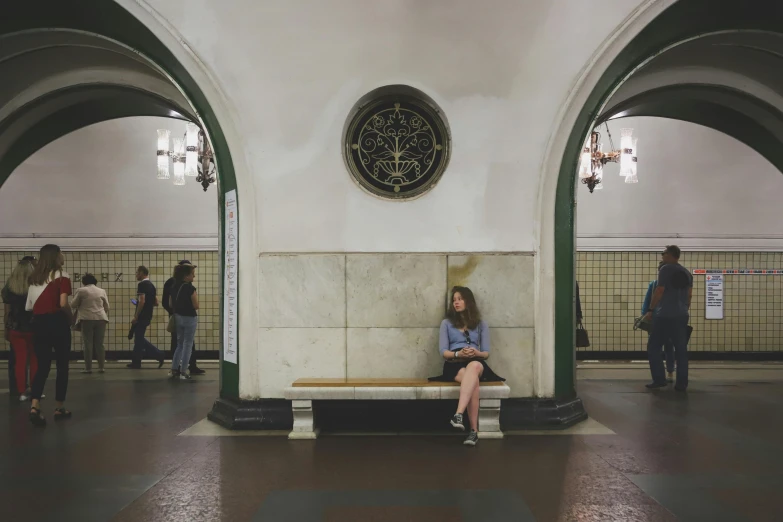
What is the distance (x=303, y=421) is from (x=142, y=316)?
5.53m

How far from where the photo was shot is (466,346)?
16.6 ft

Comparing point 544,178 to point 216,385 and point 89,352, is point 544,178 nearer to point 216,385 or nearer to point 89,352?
point 216,385

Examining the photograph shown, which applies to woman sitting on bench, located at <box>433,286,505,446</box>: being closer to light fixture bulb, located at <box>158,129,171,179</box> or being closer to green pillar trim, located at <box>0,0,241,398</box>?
green pillar trim, located at <box>0,0,241,398</box>

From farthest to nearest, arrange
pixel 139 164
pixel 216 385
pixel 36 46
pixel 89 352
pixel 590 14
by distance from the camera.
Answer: pixel 139 164, pixel 89 352, pixel 216 385, pixel 36 46, pixel 590 14

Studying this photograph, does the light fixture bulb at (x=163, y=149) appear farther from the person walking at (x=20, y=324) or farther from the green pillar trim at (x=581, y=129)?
the green pillar trim at (x=581, y=129)

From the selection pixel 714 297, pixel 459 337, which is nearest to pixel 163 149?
pixel 459 337

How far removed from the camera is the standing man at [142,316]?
30.7 feet

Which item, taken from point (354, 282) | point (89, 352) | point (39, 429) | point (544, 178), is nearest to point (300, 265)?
point (354, 282)

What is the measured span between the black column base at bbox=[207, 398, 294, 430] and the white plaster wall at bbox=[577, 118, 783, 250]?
704 centimetres

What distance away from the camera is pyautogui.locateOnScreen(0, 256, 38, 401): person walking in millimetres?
6496

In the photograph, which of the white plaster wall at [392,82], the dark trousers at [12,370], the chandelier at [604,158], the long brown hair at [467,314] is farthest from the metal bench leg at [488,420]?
the dark trousers at [12,370]

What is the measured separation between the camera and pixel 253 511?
341 cm

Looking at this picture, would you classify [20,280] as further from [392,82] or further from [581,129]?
[581,129]

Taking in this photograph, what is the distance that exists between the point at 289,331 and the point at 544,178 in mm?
2757
